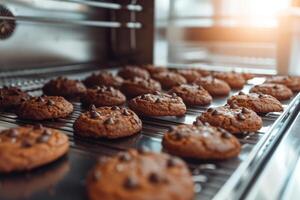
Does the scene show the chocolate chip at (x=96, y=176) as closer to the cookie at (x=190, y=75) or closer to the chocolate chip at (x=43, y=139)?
the chocolate chip at (x=43, y=139)

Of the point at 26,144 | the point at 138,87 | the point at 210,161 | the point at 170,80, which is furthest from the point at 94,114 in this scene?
the point at 170,80

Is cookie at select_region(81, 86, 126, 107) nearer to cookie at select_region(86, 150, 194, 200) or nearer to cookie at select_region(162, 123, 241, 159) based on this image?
cookie at select_region(162, 123, 241, 159)

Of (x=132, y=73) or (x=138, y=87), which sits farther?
(x=132, y=73)

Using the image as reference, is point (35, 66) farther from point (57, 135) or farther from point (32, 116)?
point (57, 135)

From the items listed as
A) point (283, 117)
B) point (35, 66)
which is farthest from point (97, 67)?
point (283, 117)

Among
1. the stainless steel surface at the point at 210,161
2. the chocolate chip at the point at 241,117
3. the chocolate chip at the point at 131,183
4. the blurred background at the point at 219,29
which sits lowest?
the stainless steel surface at the point at 210,161

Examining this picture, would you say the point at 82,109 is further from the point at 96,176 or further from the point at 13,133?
the point at 96,176

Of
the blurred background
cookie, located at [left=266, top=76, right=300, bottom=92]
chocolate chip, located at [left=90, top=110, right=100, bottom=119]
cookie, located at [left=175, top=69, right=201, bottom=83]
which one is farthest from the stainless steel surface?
the blurred background

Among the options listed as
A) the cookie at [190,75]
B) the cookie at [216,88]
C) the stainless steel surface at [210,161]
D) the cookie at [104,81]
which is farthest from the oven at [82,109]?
the cookie at [190,75]
